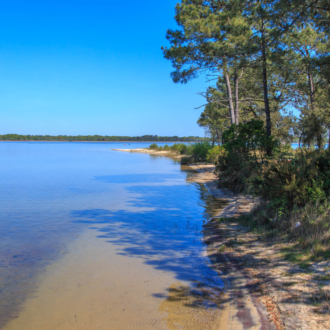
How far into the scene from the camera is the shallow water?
4.29 meters

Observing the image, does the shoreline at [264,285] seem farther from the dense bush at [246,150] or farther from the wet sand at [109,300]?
the dense bush at [246,150]

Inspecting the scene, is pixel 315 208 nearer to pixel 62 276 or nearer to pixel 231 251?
pixel 231 251

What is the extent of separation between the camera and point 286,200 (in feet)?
22.5

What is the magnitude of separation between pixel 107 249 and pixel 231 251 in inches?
119

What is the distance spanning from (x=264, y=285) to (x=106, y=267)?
3196 millimetres

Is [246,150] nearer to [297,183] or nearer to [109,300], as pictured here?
[297,183]

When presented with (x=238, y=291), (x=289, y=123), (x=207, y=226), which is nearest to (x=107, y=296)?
(x=238, y=291)

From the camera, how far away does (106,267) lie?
6.01 m

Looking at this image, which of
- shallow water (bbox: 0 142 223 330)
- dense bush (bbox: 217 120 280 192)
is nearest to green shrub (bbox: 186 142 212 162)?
dense bush (bbox: 217 120 280 192)

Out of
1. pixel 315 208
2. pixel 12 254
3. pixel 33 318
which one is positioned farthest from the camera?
pixel 12 254

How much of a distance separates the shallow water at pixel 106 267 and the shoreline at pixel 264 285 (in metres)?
0.29

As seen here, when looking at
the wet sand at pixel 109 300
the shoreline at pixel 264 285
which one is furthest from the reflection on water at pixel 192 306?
the shoreline at pixel 264 285

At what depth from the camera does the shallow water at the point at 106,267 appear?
A: 4.29 meters

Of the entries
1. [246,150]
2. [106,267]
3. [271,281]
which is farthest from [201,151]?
[271,281]
